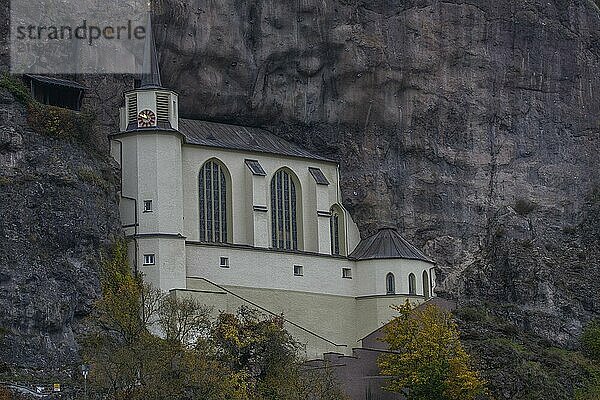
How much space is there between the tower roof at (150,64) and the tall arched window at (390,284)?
17518 millimetres

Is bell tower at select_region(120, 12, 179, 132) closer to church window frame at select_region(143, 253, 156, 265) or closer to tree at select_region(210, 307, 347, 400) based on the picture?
church window frame at select_region(143, 253, 156, 265)

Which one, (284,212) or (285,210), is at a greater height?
(285,210)

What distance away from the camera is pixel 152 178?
87.8 metres

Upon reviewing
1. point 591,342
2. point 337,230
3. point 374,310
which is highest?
point 337,230

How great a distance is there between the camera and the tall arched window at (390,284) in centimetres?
9494

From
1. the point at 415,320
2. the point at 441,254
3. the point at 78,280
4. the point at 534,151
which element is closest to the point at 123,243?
the point at 78,280

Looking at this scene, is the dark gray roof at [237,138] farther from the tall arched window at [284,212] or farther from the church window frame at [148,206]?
the church window frame at [148,206]

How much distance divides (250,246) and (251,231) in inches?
54.8

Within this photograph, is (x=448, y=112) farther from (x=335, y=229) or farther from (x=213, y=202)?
(x=213, y=202)

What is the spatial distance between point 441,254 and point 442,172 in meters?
5.26

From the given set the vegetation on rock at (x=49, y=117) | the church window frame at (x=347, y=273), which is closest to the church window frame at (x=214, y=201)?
the church window frame at (x=347, y=273)

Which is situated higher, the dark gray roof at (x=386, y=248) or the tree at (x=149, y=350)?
the dark gray roof at (x=386, y=248)

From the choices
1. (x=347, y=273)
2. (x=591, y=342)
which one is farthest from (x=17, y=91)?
(x=591, y=342)

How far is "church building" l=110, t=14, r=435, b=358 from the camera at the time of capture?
8756cm
